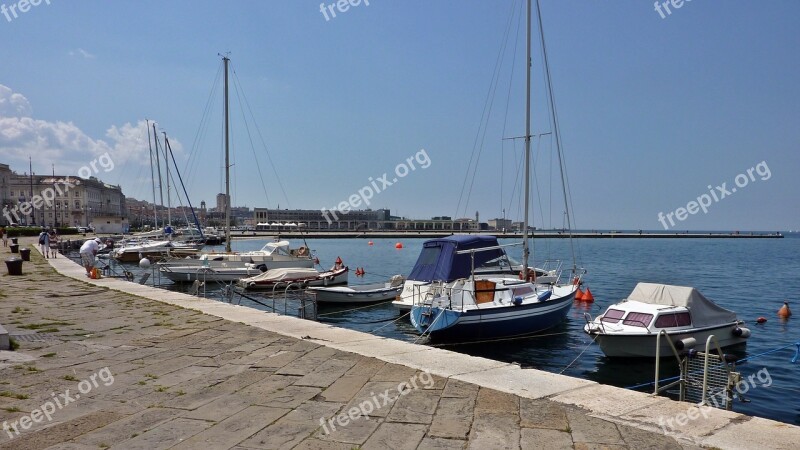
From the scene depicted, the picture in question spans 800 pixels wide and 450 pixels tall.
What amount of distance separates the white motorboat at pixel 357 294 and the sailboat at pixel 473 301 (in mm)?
6324

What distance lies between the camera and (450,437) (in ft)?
16.2

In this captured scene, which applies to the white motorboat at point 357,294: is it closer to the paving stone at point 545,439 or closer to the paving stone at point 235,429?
the paving stone at point 235,429

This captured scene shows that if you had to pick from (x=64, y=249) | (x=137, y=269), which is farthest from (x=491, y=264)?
(x=64, y=249)

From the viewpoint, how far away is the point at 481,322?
55.7ft

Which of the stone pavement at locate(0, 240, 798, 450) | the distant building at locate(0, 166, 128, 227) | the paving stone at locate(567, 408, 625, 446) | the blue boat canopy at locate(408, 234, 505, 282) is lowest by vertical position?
the stone pavement at locate(0, 240, 798, 450)

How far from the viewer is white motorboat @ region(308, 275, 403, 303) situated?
83.9 ft

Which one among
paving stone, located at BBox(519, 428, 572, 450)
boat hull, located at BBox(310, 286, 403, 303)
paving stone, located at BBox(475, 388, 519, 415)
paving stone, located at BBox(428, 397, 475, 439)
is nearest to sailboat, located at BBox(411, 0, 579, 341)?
boat hull, located at BBox(310, 286, 403, 303)

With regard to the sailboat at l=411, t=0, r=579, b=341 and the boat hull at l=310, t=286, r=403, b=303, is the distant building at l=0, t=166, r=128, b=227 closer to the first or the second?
the boat hull at l=310, t=286, r=403, b=303

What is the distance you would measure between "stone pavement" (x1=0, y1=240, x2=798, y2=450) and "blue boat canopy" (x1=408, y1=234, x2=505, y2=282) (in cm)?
991

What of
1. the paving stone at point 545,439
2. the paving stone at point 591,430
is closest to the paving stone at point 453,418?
the paving stone at point 545,439

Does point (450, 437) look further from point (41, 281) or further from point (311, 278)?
point (311, 278)

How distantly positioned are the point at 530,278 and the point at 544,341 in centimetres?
409

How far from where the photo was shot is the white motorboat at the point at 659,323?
608 inches

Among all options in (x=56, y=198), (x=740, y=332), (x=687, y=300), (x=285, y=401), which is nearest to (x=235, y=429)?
(x=285, y=401)
